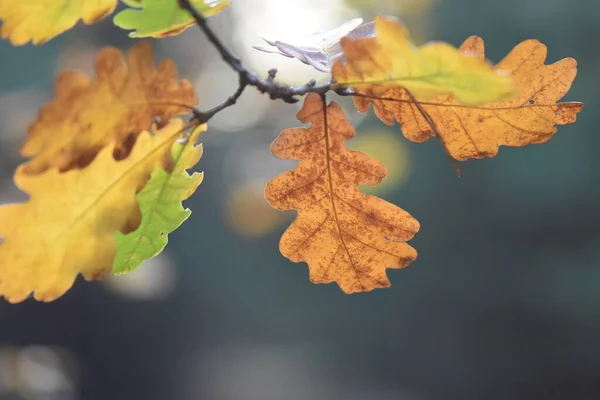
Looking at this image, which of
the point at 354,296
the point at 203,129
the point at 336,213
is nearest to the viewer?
Result: the point at 203,129

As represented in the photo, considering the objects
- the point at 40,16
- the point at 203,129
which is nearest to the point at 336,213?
the point at 203,129

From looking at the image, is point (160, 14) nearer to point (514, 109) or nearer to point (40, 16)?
point (40, 16)

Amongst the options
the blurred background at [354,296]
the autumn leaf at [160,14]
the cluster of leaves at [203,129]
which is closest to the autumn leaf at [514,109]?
the cluster of leaves at [203,129]

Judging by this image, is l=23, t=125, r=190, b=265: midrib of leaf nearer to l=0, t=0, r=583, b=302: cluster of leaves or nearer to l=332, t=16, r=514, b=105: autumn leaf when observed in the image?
l=0, t=0, r=583, b=302: cluster of leaves

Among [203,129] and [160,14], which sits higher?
[160,14]

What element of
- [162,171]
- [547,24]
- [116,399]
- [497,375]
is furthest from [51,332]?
[162,171]

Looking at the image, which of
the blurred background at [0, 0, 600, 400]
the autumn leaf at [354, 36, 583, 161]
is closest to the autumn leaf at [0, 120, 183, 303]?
the autumn leaf at [354, 36, 583, 161]

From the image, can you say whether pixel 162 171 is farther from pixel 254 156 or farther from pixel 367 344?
pixel 254 156
